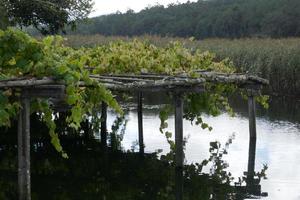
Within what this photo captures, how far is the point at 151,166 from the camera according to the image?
12453 mm

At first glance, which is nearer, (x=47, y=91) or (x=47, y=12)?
(x=47, y=91)

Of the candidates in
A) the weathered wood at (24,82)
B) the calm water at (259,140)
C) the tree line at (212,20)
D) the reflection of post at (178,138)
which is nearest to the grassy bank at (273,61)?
the calm water at (259,140)

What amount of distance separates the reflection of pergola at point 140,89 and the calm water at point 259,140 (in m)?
0.28

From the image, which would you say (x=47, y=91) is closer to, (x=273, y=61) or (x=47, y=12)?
(x=47, y=12)

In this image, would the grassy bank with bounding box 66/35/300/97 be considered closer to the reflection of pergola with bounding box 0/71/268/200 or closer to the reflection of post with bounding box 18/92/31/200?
the reflection of pergola with bounding box 0/71/268/200

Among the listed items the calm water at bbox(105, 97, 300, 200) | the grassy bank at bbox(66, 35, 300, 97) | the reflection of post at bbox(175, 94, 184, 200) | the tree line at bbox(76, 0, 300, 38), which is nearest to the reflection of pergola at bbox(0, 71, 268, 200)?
the reflection of post at bbox(175, 94, 184, 200)

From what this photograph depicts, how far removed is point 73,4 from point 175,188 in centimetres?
1416

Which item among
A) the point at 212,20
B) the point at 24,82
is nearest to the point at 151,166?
the point at 24,82

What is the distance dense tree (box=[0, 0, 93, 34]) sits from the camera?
20261 millimetres

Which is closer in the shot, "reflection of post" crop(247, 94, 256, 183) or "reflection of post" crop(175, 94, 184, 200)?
"reflection of post" crop(175, 94, 184, 200)

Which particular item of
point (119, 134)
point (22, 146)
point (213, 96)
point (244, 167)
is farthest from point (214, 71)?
point (22, 146)

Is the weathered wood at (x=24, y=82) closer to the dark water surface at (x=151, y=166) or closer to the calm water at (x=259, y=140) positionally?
the dark water surface at (x=151, y=166)

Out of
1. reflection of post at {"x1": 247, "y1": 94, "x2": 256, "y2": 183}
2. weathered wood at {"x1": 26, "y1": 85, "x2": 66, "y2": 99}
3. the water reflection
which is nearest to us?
weathered wood at {"x1": 26, "y1": 85, "x2": 66, "y2": 99}

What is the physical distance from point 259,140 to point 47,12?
9.40 meters
